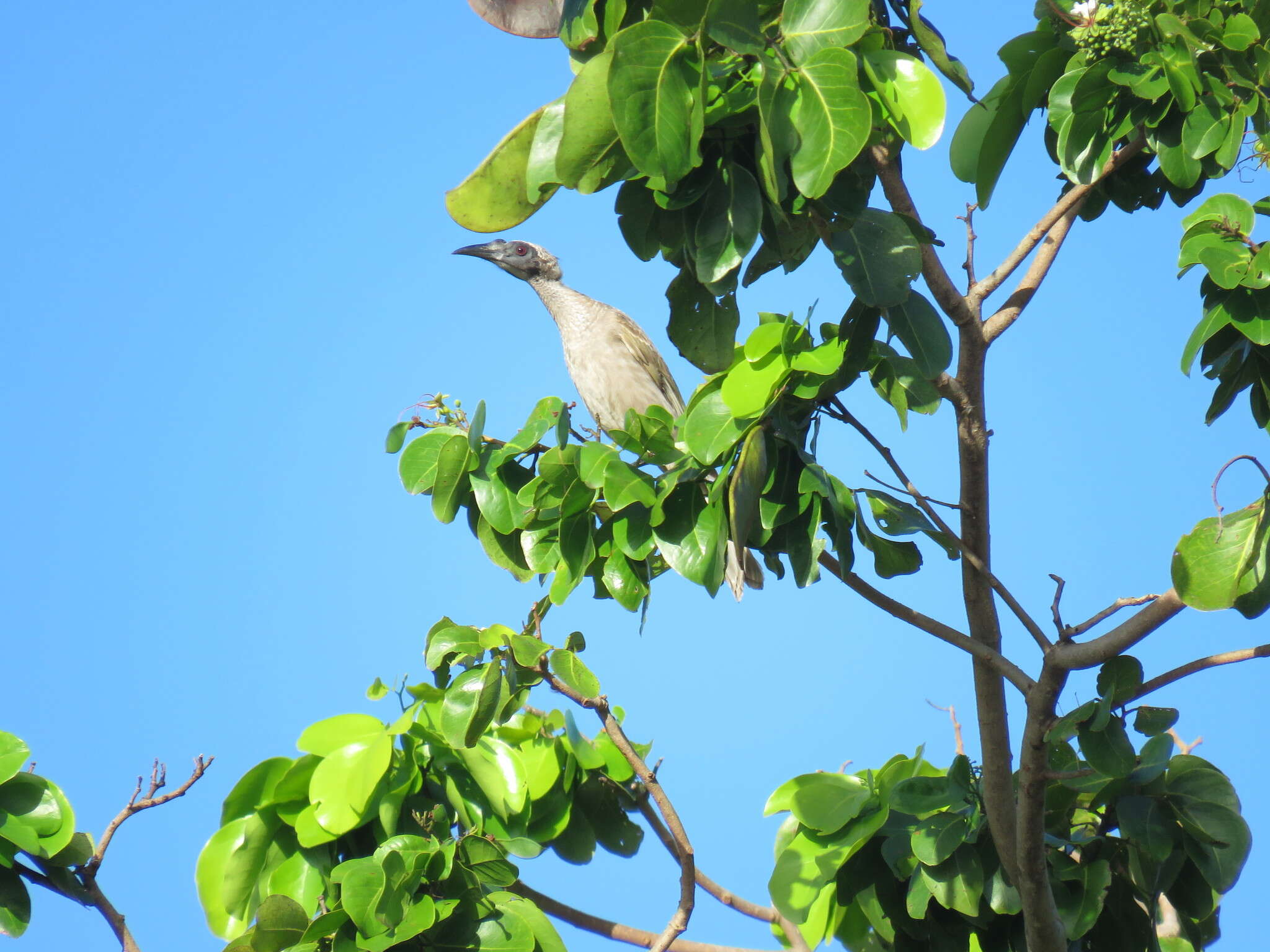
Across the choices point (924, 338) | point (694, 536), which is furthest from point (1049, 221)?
point (694, 536)

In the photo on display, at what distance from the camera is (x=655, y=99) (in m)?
1.76

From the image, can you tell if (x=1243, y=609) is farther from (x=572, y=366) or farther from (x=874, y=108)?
(x=572, y=366)

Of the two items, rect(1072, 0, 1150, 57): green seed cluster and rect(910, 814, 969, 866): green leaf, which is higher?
rect(1072, 0, 1150, 57): green seed cluster

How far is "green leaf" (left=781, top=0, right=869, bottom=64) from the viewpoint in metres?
1.83

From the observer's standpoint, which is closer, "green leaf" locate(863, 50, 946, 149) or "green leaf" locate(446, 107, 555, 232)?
"green leaf" locate(863, 50, 946, 149)

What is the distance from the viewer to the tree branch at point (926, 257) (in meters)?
2.34

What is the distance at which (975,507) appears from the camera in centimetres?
266

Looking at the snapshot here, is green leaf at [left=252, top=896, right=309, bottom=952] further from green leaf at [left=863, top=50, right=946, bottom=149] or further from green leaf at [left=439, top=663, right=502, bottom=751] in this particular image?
green leaf at [left=863, top=50, right=946, bottom=149]

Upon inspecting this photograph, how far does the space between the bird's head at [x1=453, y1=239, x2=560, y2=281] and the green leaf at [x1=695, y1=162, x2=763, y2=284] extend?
5155mm

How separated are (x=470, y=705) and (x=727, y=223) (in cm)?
134

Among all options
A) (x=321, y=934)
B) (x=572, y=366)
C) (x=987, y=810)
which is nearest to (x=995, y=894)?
(x=987, y=810)

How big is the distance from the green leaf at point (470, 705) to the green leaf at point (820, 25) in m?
1.52

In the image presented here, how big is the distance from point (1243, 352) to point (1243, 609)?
1.92 ft

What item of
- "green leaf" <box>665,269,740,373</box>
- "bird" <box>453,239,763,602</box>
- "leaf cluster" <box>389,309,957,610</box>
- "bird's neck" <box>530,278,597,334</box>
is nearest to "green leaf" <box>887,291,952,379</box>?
"leaf cluster" <box>389,309,957,610</box>
